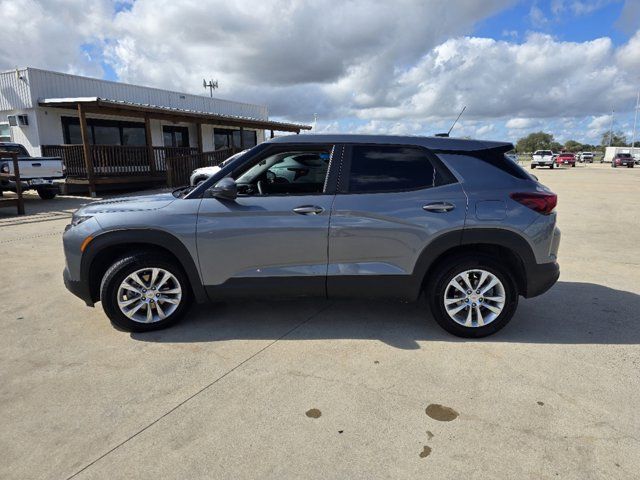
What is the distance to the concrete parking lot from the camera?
7.51 feet

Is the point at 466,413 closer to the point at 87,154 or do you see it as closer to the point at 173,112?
the point at 87,154

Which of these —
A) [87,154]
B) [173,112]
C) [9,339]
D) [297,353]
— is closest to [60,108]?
[87,154]

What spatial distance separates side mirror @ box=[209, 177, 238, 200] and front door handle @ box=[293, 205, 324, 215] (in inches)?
20.3

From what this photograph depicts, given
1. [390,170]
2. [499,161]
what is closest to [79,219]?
[390,170]

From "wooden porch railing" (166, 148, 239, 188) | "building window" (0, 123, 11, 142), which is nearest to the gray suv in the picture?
"wooden porch railing" (166, 148, 239, 188)

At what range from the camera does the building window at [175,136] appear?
20583 millimetres

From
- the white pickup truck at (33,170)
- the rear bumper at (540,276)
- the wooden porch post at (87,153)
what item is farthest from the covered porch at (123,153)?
the rear bumper at (540,276)

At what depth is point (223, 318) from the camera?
13.6 feet

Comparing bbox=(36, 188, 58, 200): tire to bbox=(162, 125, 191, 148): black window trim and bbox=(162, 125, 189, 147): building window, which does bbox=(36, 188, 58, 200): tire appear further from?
bbox=(162, 125, 189, 147): building window

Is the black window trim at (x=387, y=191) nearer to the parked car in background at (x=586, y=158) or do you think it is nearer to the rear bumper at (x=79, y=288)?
the rear bumper at (x=79, y=288)

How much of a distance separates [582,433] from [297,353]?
195cm

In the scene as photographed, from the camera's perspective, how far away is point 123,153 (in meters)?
16.5

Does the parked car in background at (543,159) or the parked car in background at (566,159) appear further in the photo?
the parked car in background at (566,159)

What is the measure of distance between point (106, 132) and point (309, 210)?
17.4m
